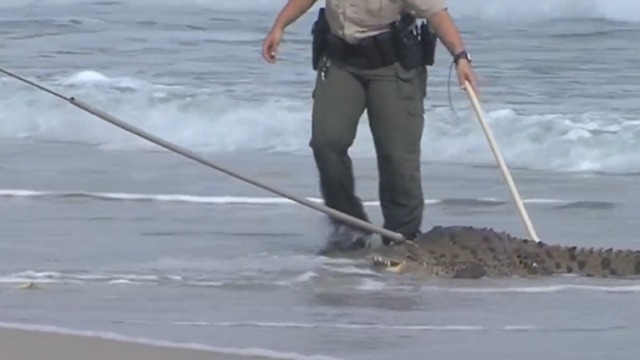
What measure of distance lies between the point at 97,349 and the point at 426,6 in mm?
2244

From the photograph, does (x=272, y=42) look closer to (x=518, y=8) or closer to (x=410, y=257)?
(x=410, y=257)

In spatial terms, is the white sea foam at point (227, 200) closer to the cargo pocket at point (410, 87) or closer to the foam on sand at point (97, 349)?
the cargo pocket at point (410, 87)

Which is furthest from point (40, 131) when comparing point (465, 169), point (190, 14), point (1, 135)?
point (190, 14)

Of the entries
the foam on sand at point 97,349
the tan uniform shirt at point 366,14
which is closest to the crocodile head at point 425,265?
the tan uniform shirt at point 366,14

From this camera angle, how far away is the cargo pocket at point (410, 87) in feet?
22.3

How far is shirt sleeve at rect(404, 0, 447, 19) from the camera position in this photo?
6613mm

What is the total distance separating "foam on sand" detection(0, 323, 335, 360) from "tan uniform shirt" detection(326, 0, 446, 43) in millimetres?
2002

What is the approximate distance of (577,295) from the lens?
6199 millimetres

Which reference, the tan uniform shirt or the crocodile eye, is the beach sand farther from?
the tan uniform shirt

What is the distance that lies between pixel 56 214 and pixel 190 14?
544 inches

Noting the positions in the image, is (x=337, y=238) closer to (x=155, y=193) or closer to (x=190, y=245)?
(x=190, y=245)

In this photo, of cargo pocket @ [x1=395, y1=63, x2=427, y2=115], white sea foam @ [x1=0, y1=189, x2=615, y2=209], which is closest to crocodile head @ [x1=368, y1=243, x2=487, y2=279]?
cargo pocket @ [x1=395, y1=63, x2=427, y2=115]

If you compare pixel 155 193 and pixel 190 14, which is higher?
pixel 155 193

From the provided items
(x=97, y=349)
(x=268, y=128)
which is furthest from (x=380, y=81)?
(x=268, y=128)
